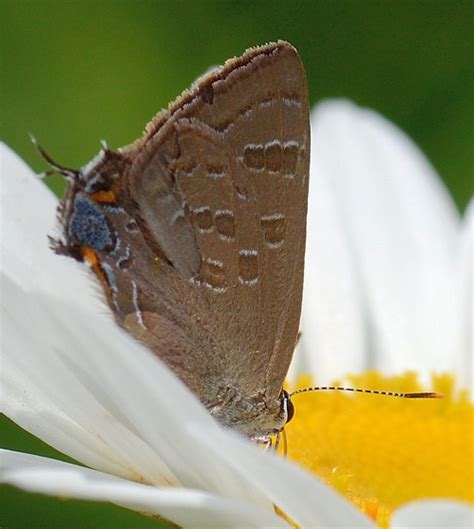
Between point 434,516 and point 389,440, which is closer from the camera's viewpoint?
point 434,516

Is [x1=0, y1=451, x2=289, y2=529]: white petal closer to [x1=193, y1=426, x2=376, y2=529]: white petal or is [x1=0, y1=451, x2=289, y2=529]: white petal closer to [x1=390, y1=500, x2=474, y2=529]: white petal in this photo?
[x1=193, y1=426, x2=376, y2=529]: white petal

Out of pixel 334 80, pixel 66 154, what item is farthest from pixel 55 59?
pixel 334 80

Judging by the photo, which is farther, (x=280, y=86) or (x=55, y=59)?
(x=55, y=59)

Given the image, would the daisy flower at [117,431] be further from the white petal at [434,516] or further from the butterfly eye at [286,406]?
the butterfly eye at [286,406]

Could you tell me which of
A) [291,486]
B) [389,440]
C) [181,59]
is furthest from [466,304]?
[291,486]

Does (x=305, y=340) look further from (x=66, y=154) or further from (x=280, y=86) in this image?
(x=280, y=86)

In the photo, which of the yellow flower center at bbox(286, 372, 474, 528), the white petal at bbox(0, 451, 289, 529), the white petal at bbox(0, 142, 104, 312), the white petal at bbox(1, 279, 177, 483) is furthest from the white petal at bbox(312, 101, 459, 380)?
the white petal at bbox(0, 451, 289, 529)

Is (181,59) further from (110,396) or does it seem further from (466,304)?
(110,396)
